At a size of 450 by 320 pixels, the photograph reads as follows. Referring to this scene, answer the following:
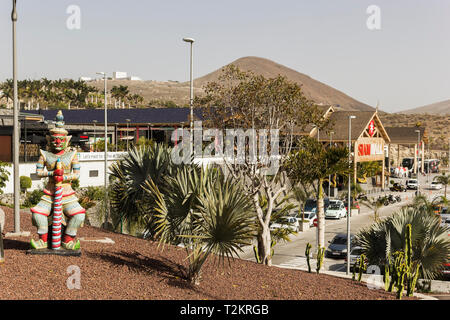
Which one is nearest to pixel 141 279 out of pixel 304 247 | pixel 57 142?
pixel 57 142

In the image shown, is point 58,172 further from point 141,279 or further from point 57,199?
point 141,279

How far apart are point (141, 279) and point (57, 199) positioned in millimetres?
2824

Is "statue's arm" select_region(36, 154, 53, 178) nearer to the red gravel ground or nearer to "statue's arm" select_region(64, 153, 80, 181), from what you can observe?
"statue's arm" select_region(64, 153, 80, 181)

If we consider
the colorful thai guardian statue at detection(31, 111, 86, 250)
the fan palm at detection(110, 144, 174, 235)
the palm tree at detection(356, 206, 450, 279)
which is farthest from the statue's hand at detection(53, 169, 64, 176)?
the palm tree at detection(356, 206, 450, 279)

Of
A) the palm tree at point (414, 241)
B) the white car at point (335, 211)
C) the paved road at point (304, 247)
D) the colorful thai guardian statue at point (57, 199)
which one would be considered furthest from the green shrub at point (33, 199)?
the white car at point (335, 211)

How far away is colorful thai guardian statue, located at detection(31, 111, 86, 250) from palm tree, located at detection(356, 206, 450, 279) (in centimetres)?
999

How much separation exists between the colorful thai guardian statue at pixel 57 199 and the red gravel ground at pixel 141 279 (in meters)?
0.55

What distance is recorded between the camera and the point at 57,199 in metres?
11.9

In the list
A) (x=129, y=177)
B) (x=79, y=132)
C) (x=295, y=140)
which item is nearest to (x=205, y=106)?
(x=295, y=140)

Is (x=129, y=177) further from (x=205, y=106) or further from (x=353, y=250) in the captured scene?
(x=353, y=250)

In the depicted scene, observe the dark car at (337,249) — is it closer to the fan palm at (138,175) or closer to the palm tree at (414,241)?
the palm tree at (414,241)
